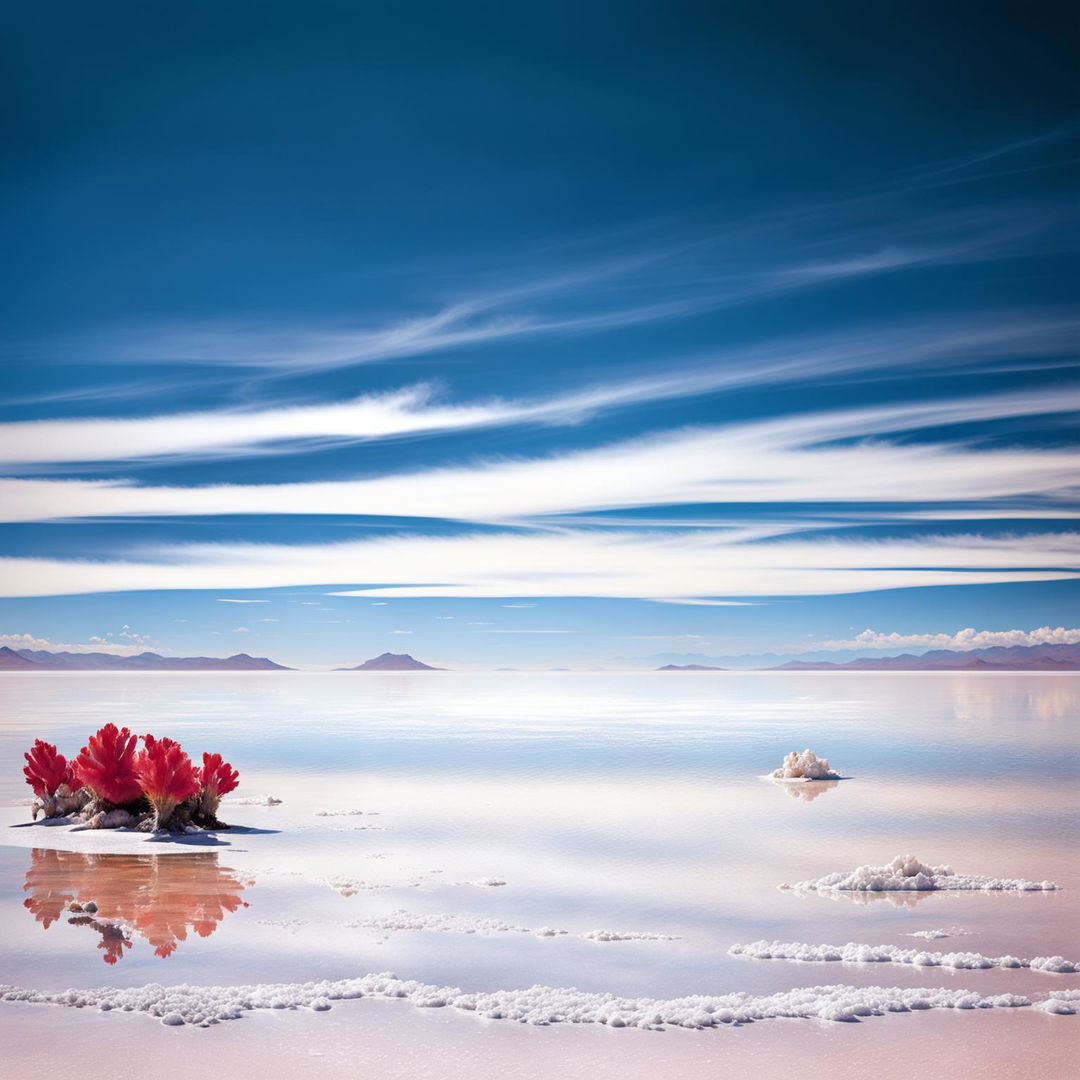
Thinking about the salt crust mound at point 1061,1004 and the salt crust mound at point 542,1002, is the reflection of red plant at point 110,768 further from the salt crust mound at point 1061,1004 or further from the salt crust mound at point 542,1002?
the salt crust mound at point 1061,1004

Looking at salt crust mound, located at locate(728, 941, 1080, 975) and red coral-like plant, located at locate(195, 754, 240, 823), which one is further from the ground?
red coral-like plant, located at locate(195, 754, 240, 823)

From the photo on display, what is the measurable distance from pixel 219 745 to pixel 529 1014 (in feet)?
54.2

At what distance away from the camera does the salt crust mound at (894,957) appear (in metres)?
6.04

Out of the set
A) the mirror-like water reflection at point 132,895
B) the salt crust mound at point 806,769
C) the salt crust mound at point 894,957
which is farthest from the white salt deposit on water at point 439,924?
the salt crust mound at point 806,769

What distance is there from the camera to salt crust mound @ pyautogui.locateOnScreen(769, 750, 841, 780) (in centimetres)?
1535

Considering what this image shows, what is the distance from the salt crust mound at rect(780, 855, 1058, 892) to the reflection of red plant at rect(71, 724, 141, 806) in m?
6.45

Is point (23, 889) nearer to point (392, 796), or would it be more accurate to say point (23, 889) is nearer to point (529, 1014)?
point (529, 1014)

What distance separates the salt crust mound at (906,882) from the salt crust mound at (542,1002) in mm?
2556

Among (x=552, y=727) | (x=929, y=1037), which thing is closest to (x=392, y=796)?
(x=929, y=1037)

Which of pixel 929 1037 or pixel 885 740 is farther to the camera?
pixel 885 740

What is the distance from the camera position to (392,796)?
13.5 m

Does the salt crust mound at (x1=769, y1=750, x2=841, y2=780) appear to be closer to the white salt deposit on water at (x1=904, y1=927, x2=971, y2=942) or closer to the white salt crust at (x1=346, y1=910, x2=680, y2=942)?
the white salt deposit on water at (x1=904, y1=927, x2=971, y2=942)

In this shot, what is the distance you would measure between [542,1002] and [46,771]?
783cm

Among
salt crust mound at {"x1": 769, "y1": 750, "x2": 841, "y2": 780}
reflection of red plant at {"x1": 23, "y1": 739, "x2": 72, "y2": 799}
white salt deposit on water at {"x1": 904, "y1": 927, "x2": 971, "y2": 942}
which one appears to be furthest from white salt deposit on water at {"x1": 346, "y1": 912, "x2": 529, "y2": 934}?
salt crust mound at {"x1": 769, "y1": 750, "x2": 841, "y2": 780}
